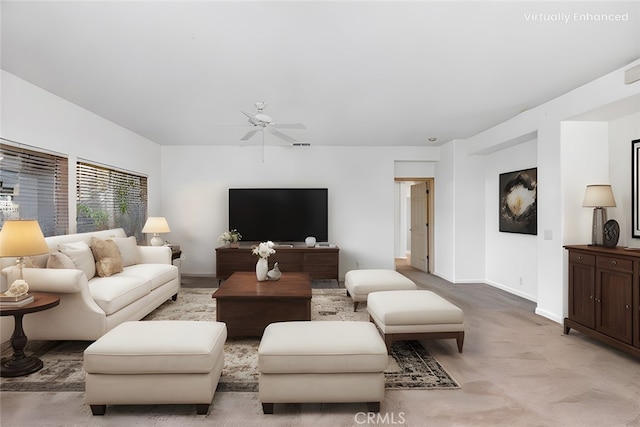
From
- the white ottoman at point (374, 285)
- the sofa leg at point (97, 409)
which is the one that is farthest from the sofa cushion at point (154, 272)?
the white ottoman at point (374, 285)

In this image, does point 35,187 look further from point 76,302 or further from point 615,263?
point 615,263

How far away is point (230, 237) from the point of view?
5.64 m

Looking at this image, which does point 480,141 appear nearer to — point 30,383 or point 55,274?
point 55,274

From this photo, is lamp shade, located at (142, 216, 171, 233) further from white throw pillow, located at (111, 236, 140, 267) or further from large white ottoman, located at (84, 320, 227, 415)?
large white ottoman, located at (84, 320, 227, 415)

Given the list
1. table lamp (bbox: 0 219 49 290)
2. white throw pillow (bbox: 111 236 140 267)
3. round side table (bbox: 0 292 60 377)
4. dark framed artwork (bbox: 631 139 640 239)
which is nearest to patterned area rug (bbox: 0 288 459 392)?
round side table (bbox: 0 292 60 377)

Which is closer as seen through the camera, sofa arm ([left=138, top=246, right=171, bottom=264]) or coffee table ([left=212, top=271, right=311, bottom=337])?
coffee table ([left=212, top=271, right=311, bottom=337])

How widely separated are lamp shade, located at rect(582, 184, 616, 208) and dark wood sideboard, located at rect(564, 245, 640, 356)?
0.43 m

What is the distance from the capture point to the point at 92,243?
12.2 ft

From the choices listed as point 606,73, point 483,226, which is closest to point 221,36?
point 606,73

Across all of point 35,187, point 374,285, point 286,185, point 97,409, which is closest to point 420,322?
point 374,285

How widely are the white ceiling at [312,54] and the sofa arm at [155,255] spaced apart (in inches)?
73.4

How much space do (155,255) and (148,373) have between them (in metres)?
2.94

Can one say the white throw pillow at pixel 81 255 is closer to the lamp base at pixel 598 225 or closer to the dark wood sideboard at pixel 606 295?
the dark wood sideboard at pixel 606 295

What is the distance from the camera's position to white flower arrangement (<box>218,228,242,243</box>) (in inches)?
220
